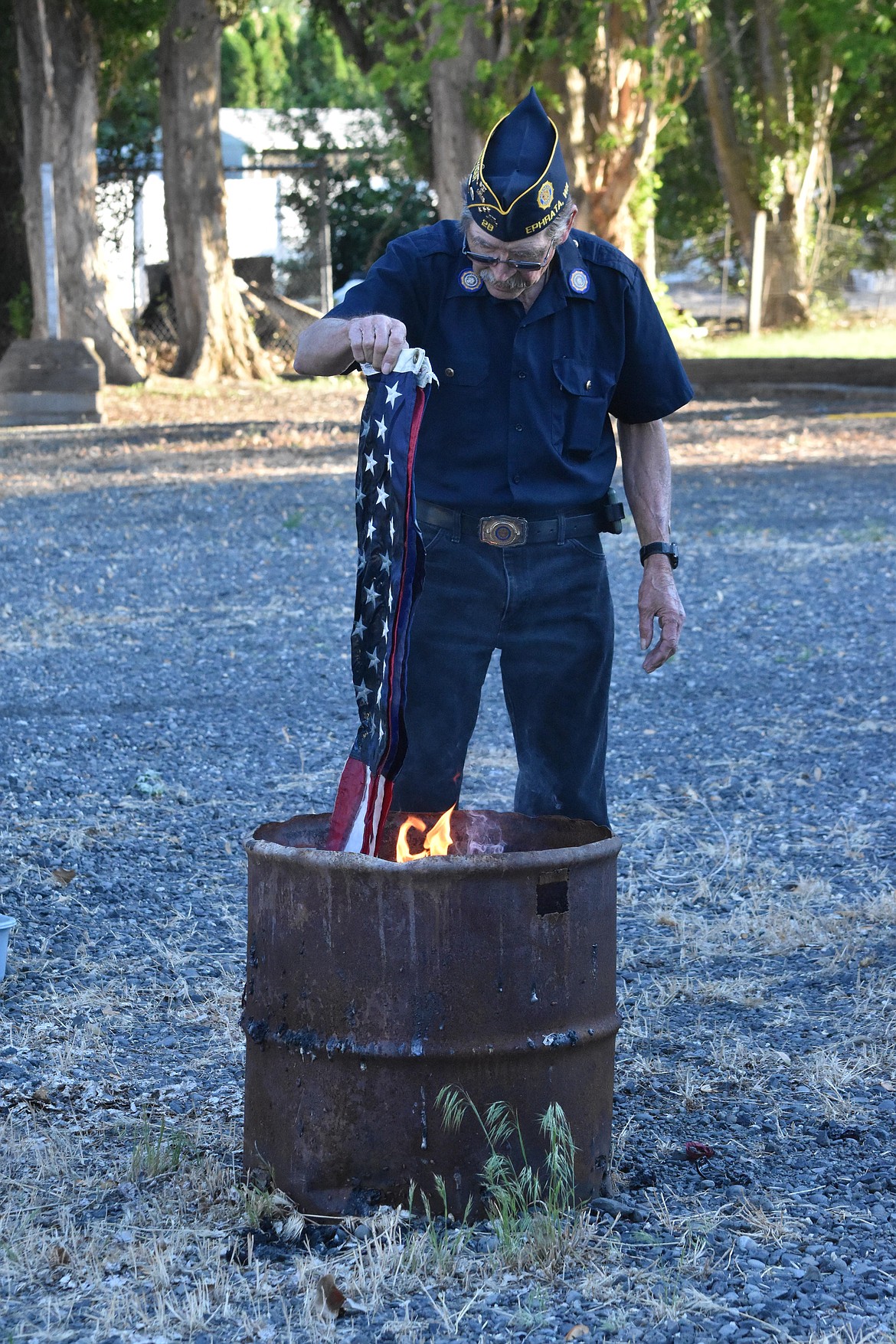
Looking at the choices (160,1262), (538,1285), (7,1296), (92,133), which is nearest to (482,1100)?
(538,1285)

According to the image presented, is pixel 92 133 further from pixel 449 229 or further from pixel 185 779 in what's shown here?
pixel 449 229

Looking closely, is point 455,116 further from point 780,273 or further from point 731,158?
point 780,273

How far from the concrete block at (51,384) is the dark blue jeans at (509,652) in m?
15.7

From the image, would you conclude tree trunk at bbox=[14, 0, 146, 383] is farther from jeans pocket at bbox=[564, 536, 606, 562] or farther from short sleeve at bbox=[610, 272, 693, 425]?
jeans pocket at bbox=[564, 536, 606, 562]

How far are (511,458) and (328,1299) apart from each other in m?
1.69

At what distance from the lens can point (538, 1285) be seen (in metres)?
2.73

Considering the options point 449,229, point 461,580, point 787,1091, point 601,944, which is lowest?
point 787,1091

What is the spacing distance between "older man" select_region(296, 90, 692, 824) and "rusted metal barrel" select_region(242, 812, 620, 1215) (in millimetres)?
624

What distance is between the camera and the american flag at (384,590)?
119 inches

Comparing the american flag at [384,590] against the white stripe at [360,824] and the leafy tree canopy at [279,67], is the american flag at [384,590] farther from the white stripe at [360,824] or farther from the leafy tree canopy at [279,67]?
the leafy tree canopy at [279,67]

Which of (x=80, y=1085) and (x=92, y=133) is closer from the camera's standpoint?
(x=80, y=1085)

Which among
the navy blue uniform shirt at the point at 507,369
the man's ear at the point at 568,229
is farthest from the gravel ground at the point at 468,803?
the man's ear at the point at 568,229

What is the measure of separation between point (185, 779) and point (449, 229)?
3.11 m

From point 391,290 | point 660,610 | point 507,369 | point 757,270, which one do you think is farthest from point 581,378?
point 757,270
